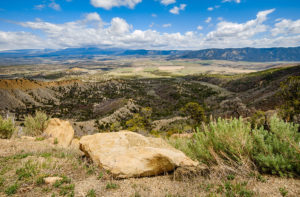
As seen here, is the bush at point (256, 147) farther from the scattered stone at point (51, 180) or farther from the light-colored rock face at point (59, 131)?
the light-colored rock face at point (59, 131)

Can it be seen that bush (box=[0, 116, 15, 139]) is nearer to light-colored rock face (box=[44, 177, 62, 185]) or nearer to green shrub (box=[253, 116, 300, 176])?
light-colored rock face (box=[44, 177, 62, 185])

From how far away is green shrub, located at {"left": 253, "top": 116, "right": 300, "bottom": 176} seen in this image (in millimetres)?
4492

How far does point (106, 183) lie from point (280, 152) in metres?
5.54

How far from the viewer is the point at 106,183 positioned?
5422 mm

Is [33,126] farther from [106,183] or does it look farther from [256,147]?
[256,147]

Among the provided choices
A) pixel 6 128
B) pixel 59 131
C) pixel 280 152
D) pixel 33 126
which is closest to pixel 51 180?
pixel 280 152

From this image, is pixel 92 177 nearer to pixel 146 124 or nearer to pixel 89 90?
pixel 146 124

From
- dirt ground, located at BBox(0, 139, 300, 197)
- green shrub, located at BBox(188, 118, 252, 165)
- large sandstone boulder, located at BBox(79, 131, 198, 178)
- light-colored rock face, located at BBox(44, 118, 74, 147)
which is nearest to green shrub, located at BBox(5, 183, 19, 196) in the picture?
dirt ground, located at BBox(0, 139, 300, 197)

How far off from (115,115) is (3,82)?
2107 inches

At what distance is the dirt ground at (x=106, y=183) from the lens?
419 centimetres

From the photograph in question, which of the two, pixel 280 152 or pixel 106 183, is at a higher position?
pixel 280 152

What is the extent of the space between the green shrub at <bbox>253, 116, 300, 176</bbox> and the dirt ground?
300 millimetres

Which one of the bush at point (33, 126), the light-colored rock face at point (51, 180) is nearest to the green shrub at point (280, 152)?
the light-colored rock face at point (51, 180)

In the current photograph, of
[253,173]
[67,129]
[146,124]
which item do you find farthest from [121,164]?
[146,124]
